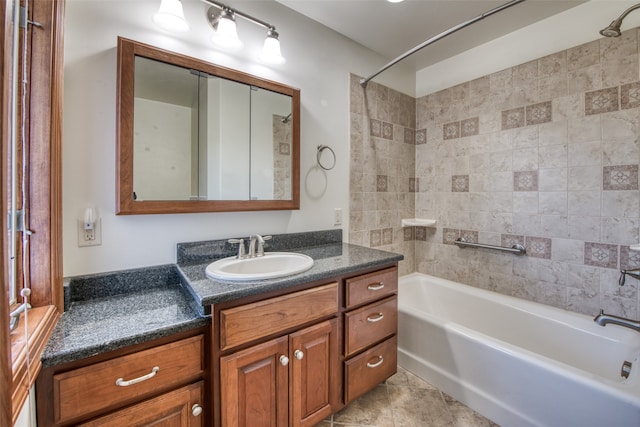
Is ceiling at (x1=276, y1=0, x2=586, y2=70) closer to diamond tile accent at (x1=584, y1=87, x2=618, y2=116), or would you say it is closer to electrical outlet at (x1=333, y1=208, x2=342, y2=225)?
diamond tile accent at (x1=584, y1=87, x2=618, y2=116)

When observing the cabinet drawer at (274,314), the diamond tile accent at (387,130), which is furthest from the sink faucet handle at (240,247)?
the diamond tile accent at (387,130)

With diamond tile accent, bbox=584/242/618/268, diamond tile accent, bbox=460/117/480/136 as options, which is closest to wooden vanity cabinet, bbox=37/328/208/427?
diamond tile accent, bbox=584/242/618/268

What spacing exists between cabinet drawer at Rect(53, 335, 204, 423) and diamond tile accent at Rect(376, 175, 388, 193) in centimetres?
173

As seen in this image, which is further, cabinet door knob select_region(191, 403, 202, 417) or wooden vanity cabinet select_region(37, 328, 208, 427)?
cabinet door knob select_region(191, 403, 202, 417)

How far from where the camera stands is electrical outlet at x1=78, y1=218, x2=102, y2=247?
1.18 metres

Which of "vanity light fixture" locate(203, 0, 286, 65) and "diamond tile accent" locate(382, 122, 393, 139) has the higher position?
"vanity light fixture" locate(203, 0, 286, 65)

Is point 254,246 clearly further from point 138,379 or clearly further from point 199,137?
point 138,379

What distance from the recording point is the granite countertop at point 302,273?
1009 mm

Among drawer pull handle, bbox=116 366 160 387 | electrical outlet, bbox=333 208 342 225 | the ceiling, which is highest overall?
the ceiling

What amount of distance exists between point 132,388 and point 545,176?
2.49 m

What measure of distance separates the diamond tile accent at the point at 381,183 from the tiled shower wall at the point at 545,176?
0.64 feet

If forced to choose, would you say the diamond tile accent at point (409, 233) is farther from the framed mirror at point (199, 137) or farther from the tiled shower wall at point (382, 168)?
the framed mirror at point (199, 137)

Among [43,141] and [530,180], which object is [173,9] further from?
[530,180]

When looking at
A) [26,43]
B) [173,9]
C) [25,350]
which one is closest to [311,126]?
→ [173,9]
